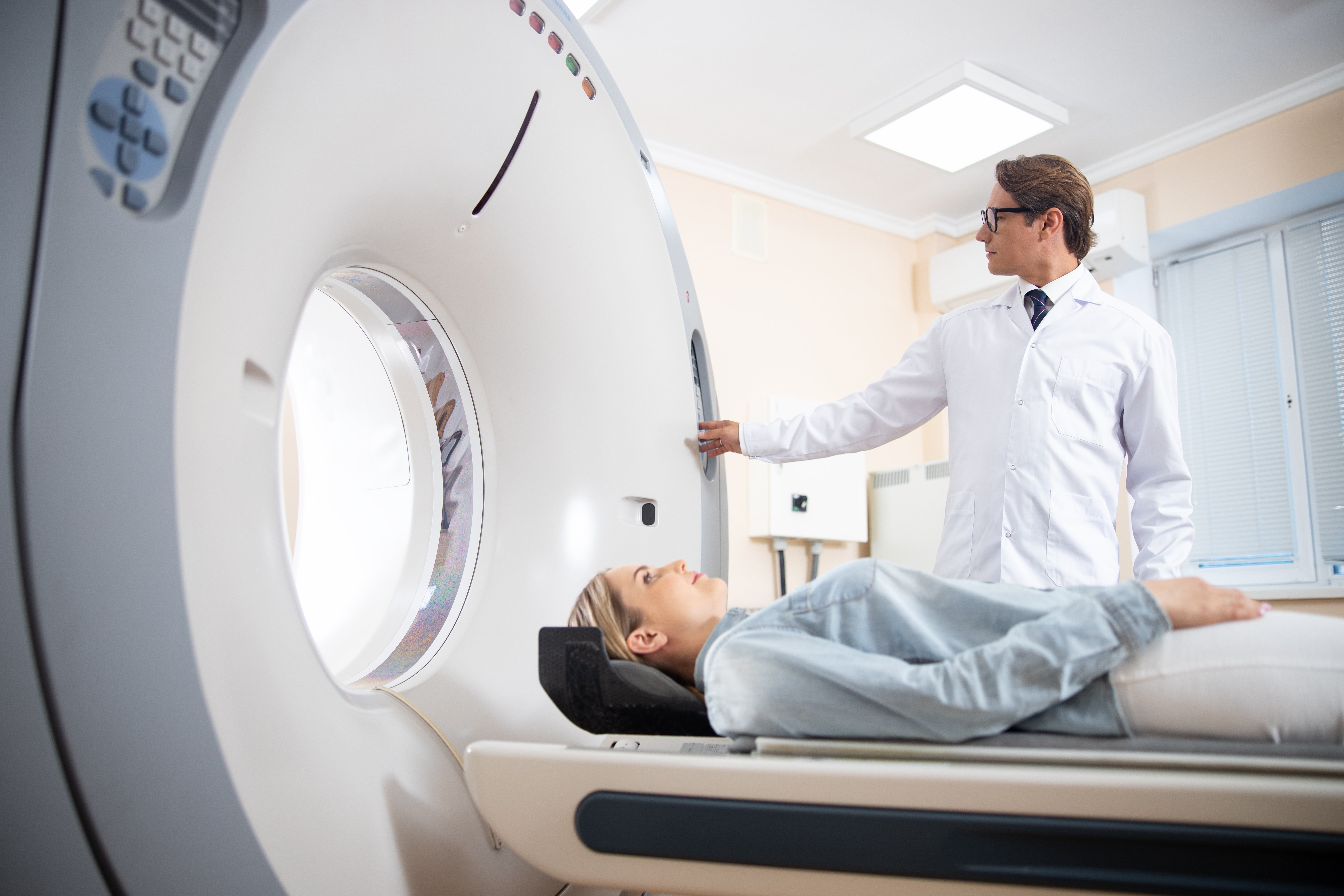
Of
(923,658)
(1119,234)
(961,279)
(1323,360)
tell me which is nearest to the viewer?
(923,658)

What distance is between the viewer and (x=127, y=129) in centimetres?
60

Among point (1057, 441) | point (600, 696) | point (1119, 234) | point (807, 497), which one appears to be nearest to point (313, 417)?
point (600, 696)

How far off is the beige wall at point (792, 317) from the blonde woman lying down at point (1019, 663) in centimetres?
220

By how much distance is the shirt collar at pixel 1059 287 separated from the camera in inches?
65.7

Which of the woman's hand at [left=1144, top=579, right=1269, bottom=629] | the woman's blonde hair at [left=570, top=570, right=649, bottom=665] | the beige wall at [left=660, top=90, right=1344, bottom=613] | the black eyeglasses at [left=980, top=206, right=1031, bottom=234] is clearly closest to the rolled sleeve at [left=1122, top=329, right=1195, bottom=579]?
the black eyeglasses at [left=980, top=206, right=1031, bottom=234]

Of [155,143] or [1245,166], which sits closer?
[155,143]

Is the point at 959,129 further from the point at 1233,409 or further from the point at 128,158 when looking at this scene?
the point at 128,158

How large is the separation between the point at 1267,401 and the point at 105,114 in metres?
3.65

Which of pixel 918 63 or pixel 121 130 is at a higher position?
pixel 918 63

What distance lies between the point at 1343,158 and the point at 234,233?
3441mm

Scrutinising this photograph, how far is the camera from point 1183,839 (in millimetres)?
637

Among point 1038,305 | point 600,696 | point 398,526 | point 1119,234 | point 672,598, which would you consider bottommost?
point 600,696

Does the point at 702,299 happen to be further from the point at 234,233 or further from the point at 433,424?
the point at 234,233

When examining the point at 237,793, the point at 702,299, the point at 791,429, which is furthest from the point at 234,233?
the point at 702,299
